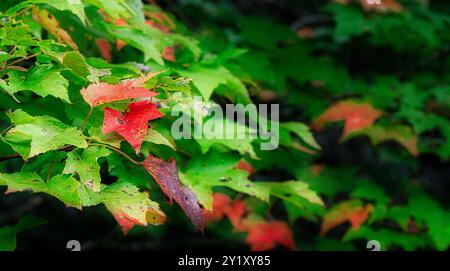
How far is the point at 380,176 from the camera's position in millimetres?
3062

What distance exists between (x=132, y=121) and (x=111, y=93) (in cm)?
7

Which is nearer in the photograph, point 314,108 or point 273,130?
point 273,130

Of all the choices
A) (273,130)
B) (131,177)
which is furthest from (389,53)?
(131,177)

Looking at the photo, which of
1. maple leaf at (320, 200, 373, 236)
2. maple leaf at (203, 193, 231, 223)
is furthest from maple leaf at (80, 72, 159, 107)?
maple leaf at (320, 200, 373, 236)

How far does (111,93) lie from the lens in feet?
3.74

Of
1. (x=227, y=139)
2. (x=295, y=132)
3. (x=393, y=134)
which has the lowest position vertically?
(x=393, y=134)

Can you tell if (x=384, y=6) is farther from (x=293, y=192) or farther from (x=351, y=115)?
(x=293, y=192)

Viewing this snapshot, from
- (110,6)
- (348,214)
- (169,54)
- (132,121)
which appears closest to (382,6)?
(348,214)

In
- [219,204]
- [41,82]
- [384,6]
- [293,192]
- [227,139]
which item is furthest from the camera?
[384,6]

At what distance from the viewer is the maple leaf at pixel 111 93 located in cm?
113

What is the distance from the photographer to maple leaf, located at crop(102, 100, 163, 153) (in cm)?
111
